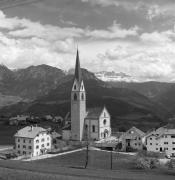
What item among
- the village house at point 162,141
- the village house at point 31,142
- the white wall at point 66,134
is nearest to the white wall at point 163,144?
the village house at point 162,141

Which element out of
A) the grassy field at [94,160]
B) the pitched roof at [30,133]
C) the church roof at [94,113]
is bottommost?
the grassy field at [94,160]

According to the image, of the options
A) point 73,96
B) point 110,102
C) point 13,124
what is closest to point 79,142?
point 73,96

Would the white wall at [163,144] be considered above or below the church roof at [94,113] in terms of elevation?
below

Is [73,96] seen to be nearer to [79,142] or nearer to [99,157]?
[79,142]

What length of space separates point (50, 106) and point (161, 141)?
124560 millimetres

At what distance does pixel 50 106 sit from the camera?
6791 inches

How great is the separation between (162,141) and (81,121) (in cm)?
1759

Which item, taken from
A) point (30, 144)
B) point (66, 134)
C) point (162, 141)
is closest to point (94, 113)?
point (66, 134)

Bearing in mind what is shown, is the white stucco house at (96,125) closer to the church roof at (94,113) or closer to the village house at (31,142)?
the church roof at (94,113)

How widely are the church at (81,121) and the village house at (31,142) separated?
7.80 m

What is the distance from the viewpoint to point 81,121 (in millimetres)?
63219

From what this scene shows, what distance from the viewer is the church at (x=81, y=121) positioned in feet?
206

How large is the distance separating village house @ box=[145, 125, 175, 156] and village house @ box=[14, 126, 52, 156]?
17937 mm

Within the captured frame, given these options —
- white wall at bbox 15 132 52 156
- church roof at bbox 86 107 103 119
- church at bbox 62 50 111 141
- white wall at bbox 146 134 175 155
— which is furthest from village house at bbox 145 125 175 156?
white wall at bbox 15 132 52 156
